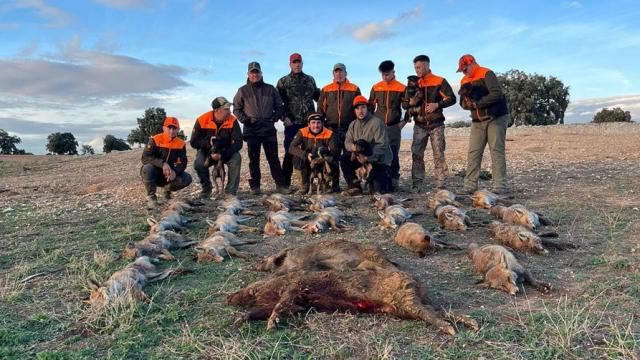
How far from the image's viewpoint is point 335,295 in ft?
12.7

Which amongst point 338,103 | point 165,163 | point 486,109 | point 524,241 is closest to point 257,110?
point 338,103

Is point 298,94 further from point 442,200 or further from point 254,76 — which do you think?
point 442,200

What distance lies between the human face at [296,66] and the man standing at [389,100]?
52.8 inches

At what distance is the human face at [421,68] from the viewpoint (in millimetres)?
8969

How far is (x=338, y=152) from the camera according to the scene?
930 centimetres

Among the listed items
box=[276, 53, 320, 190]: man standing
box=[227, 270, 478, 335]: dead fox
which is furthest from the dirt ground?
box=[276, 53, 320, 190]: man standing

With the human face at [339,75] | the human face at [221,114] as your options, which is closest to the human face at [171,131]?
the human face at [221,114]

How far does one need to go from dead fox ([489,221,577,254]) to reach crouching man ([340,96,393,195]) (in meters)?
3.28

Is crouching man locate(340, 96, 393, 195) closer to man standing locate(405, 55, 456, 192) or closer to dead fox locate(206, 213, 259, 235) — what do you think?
man standing locate(405, 55, 456, 192)

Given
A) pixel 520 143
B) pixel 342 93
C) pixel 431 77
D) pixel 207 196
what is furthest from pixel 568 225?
pixel 520 143

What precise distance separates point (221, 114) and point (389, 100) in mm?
2936

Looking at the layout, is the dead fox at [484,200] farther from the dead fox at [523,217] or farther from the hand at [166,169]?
the hand at [166,169]

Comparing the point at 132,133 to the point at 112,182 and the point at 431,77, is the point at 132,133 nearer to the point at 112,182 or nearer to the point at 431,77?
the point at 112,182

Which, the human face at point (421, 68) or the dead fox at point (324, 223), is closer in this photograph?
the dead fox at point (324, 223)
